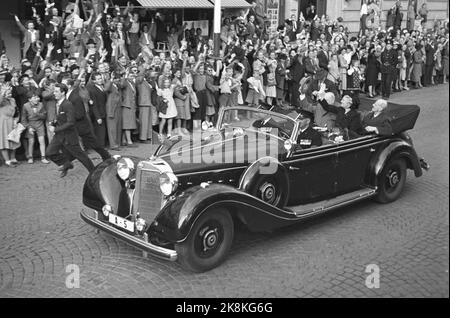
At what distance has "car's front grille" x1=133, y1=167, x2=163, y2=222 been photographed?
21.1 feet

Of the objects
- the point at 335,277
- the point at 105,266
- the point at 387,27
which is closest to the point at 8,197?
the point at 105,266

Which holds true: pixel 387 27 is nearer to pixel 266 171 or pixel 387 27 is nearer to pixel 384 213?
pixel 384 213

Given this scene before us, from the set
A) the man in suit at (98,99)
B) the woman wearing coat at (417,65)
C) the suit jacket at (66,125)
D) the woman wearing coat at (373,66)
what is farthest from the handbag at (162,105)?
the woman wearing coat at (417,65)

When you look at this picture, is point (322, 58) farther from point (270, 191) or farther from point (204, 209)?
point (204, 209)

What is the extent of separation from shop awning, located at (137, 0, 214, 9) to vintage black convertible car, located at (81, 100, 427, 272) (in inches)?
367

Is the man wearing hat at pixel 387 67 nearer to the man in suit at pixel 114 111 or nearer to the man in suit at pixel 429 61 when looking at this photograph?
the man in suit at pixel 429 61

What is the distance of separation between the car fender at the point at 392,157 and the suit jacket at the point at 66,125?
15.9ft

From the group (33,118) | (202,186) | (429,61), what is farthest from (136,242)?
(429,61)

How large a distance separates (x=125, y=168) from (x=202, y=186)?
1.18 metres

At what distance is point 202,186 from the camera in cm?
620
